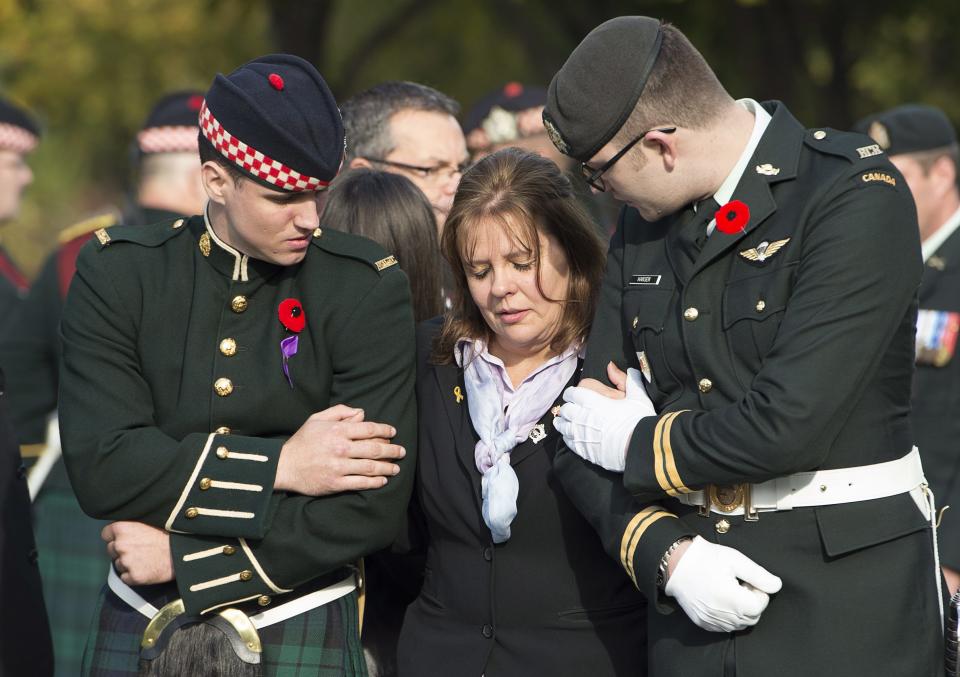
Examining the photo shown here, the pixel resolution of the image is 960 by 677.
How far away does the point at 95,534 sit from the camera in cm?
573

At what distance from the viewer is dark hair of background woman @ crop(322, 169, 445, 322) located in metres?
3.87

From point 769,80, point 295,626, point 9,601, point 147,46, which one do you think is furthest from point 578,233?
point 147,46

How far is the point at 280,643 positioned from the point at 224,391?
2.08ft

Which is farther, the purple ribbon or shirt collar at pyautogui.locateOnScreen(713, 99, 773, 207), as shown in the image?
the purple ribbon

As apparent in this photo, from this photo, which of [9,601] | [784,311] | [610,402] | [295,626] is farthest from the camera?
[9,601]

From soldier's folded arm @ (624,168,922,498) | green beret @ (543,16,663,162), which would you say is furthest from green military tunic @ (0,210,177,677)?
soldier's folded arm @ (624,168,922,498)

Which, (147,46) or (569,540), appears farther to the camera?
(147,46)

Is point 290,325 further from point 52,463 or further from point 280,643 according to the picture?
point 52,463

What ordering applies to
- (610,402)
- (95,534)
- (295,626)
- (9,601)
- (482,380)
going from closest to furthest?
1. (610,402)
2. (295,626)
3. (482,380)
4. (9,601)
5. (95,534)

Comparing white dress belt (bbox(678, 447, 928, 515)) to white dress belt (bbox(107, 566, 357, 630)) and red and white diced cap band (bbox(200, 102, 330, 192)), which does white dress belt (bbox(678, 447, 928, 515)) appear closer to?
white dress belt (bbox(107, 566, 357, 630))

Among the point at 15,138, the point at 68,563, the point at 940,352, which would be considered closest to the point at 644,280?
the point at 940,352

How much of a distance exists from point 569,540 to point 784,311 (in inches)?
34.9

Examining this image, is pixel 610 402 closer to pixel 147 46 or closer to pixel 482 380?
pixel 482 380

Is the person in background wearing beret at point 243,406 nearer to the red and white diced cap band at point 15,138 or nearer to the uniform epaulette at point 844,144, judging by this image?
the uniform epaulette at point 844,144
